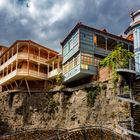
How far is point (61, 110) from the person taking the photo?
3362cm

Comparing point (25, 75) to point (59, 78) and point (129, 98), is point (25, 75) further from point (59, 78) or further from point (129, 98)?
point (129, 98)

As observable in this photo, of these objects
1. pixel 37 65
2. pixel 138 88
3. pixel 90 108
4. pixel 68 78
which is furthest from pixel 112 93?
pixel 37 65

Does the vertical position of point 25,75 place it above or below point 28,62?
below

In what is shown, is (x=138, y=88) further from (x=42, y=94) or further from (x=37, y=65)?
(x=37, y=65)

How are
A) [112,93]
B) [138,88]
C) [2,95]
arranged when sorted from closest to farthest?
1. [138,88]
2. [112,93]
3. [2,95]

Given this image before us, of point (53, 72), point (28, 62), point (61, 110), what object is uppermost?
point (28, 62)

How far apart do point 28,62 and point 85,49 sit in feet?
28.3

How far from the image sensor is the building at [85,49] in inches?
1287

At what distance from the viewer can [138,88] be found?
78.4 feet

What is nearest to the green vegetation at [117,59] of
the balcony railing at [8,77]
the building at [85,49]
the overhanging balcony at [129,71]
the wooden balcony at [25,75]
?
the overhanging balcony at [129,71]

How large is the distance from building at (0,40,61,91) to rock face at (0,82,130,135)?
89.9 inches

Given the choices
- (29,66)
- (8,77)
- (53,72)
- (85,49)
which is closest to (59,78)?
(53,72)

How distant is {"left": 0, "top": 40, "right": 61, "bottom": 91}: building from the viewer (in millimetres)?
38594

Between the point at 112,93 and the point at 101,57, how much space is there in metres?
6.67
